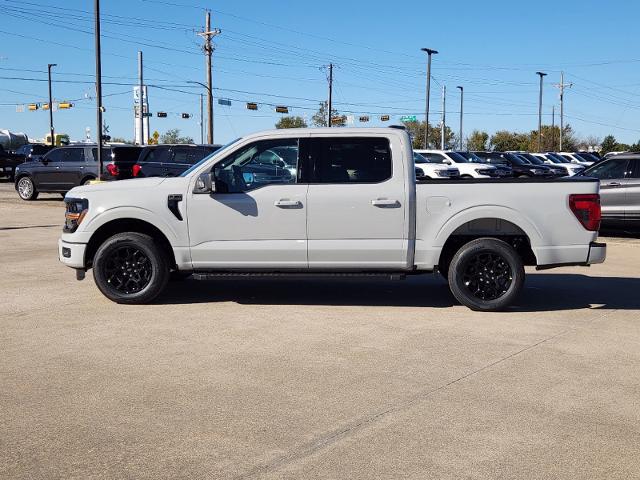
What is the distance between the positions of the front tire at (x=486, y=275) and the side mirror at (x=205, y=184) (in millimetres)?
2692

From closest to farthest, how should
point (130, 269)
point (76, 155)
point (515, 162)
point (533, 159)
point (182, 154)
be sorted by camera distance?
point (130, 269)
point (182, 154)
point (76, 155)
point (515, 162)
point (533, 159)

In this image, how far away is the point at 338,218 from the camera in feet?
26.4

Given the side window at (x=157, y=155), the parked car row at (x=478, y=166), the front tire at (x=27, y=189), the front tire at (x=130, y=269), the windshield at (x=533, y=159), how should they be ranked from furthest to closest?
1. the windshield at (x=533, y=159)
2. the parked car row at (x=478, y=166)
3. the front tire at (x=27, y=189)
4. the side window at (x=157, y=155)
5. the front tire at (x=130, y=269)

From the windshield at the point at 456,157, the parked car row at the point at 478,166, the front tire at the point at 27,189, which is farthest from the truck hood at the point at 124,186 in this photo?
the windshield at the point at 456,157

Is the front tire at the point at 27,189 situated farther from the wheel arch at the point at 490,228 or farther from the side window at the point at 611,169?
the wheel arch at the point at 490,228

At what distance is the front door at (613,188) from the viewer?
603 inches

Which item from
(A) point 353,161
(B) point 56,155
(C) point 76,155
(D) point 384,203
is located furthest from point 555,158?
(D) point 384,203

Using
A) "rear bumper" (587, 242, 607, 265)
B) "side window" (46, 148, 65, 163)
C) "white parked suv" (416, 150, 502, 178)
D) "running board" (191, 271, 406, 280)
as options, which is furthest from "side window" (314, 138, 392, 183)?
"white parked suv" (416, 150, 502, 178)

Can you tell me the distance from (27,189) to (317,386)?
22.7m

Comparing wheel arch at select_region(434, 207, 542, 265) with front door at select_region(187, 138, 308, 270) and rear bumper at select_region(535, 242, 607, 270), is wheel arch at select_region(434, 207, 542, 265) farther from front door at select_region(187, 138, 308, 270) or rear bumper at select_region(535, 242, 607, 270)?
front door at select_region(187, 138, 308, 270)

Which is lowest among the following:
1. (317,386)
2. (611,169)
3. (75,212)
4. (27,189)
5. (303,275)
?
(317,386)

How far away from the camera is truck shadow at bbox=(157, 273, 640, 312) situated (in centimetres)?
869

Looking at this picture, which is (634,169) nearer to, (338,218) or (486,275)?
(486,275)

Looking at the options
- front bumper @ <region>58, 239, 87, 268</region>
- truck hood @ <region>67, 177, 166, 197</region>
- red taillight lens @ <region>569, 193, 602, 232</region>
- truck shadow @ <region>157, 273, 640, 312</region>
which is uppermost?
truck hood @ <region>67, 177, 166, 197</region>
